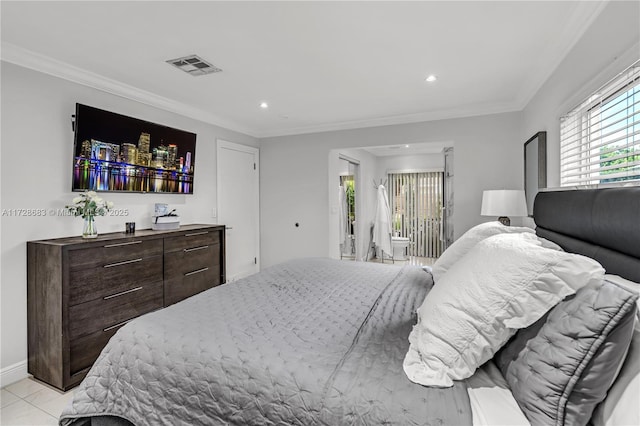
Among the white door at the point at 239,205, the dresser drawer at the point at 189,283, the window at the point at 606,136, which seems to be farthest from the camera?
the white door at the point at 239,205

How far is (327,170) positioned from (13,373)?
12.6 ft

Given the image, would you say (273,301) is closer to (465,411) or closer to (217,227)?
(465,411)

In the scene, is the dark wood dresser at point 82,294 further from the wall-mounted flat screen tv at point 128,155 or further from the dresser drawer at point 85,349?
the wall-mounted flat screen tv at point 128,155

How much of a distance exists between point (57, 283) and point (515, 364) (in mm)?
2767

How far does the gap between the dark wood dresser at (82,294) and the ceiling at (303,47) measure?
1.45 m

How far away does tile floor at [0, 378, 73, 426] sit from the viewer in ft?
6.34

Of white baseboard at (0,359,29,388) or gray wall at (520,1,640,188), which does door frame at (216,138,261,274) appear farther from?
gray wall at (520,1,640,188)

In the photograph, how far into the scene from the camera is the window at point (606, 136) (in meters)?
1.42

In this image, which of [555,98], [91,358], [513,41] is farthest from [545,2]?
[91,358]

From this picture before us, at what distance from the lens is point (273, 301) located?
175 cm

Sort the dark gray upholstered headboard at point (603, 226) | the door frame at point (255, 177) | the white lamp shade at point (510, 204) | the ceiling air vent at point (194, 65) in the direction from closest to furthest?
1. the dark gray upholstered headboard at point (603, 226)
2. the ceiling air vent at point (194, 65)
3. the white lamp shade at point (510, 204)
4. the door frame at point (255, 177)

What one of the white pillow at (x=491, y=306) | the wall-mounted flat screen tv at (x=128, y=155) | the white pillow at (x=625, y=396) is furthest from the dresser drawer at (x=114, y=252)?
the white pillow at (x=625, y=396)

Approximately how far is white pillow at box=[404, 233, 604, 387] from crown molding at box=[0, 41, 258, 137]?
3.27 metres

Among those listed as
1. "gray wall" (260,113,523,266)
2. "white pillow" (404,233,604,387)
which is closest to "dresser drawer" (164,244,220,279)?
"gray wall" (260,113,523,266)
